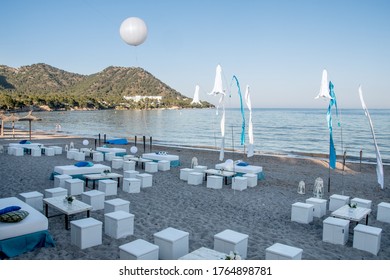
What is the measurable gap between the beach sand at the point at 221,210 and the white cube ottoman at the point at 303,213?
0.45ft

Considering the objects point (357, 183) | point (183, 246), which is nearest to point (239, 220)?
point (183, 246)

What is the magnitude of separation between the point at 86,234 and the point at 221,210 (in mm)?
3860

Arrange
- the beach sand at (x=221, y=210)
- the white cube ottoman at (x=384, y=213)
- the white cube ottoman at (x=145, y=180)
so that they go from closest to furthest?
1. the beach sand at (x=221, y=210)
2. the white cube ottoman at (x=384, y=213)
3. the white cube ottoman at (x=145, y=180)

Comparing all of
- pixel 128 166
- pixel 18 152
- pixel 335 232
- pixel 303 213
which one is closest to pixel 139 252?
pixel 335 232

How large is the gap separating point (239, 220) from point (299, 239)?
5.13 ft

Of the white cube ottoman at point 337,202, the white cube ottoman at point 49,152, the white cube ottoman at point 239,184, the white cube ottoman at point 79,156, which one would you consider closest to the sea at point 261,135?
the white cube ottoman at point 337,202

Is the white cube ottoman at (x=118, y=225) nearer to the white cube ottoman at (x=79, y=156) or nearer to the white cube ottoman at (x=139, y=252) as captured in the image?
the white cube ottoman at (x=139, y=252)

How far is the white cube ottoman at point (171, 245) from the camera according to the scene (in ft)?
18.4

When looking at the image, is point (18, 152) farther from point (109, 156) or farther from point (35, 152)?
point (109, 156)

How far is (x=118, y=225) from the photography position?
6.62m

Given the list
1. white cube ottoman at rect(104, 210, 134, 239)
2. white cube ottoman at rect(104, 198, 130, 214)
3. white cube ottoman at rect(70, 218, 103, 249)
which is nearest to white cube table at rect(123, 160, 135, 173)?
white cube ottoman at rect(104, 198, 130, 214)
